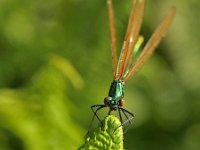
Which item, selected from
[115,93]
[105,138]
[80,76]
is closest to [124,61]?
[115,93]

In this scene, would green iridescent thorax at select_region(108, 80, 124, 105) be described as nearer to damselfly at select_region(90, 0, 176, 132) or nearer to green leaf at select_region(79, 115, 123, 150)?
damselfly at select_region(90, 0, 176, 132)

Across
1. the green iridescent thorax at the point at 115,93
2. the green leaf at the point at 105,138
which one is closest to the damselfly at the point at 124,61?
the green iridescent thorax at the point at 115,93

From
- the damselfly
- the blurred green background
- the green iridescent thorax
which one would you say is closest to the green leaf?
the damselfly

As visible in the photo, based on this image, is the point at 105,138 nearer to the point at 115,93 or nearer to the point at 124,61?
the point at 115,93

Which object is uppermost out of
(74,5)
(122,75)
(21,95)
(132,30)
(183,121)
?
(74,5)

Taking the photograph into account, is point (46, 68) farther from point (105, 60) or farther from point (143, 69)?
point (143, 69)

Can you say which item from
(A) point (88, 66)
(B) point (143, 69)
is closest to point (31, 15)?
(A) point (88, 66)
